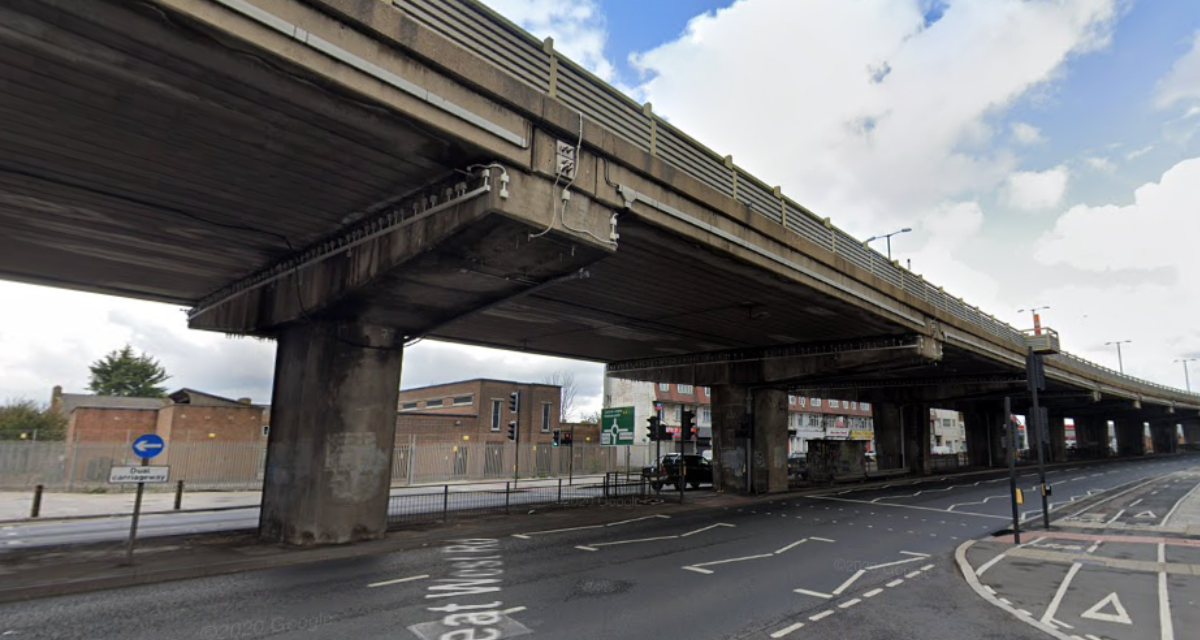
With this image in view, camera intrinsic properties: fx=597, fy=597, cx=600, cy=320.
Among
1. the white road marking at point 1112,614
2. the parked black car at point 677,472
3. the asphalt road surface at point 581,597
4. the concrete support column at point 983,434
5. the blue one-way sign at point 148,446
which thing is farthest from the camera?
the concrete support column at point 983,434

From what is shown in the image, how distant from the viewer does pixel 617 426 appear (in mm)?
26594

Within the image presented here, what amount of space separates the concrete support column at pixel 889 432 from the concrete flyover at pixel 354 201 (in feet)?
86.0

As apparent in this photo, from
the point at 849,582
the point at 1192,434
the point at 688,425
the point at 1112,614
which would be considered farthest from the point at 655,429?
the point at 1192,434

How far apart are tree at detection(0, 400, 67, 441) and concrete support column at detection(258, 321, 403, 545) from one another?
4097 cm

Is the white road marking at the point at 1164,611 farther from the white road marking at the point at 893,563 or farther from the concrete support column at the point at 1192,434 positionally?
the concrete support column at the point at 1192,434

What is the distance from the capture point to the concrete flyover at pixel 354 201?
7137 millimetres

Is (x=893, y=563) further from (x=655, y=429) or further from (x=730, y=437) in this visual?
(x=730, y=437)

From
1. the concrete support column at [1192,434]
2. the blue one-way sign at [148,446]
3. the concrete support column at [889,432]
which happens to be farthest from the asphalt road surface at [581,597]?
the concrete support column at [1192,434]

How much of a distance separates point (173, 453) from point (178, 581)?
2556cm

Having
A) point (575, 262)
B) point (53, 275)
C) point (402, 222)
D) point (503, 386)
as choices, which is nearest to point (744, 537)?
point (575, 262)

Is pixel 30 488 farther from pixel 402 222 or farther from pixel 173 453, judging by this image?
pixel 402 222

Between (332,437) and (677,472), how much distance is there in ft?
65.8

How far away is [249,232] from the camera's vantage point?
1253 centimetres

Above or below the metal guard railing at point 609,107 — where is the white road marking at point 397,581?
below
